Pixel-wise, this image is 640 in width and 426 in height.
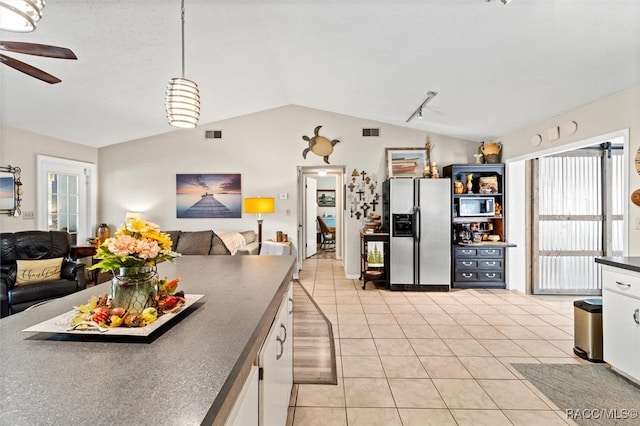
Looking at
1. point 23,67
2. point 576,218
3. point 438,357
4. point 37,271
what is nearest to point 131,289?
point 23,67

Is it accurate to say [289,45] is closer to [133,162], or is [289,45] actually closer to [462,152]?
[462,152]

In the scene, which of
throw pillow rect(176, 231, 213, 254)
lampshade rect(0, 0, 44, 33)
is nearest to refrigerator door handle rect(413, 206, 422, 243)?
throw pillow rect(176, 231, 213, 254)

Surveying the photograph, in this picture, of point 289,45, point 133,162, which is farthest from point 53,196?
point 289,45

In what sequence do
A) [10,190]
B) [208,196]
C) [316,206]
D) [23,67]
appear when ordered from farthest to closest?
[316,206] < [208,196] < [10,190] < [23,67]

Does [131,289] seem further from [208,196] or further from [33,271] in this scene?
[208,196]

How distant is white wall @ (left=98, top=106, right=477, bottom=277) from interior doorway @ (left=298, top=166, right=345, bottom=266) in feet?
1.17

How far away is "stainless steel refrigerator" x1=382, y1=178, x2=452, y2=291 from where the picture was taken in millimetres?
4844

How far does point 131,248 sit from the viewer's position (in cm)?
102

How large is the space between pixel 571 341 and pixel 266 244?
13.3 feet

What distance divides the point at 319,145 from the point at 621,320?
14.7 feet

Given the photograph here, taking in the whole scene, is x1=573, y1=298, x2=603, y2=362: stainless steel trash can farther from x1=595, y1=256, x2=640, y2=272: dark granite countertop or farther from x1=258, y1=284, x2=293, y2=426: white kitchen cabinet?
x1=258, y1=284, x2=293, y2=426: white kitchen cabinet

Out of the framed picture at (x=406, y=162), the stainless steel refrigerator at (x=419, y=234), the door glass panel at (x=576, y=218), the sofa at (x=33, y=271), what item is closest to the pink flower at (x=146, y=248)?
the sofa at (x=33, y=271)

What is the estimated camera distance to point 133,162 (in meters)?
5.75

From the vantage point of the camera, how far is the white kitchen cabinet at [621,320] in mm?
2219
